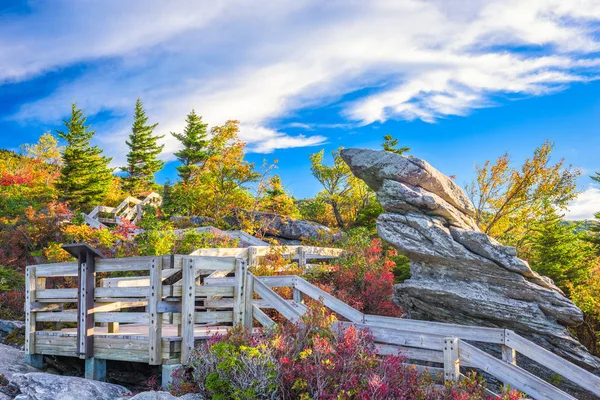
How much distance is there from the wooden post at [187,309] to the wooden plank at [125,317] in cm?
70

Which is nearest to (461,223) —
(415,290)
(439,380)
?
(415,290)

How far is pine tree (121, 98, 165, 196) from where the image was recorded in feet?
128

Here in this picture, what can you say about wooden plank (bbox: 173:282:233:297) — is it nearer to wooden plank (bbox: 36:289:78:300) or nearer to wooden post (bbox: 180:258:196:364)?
wooden post (bbox: 180:258:196:364)

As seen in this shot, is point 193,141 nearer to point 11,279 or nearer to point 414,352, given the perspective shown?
point 11,279

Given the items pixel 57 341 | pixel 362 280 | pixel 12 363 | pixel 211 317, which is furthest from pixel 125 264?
pixel 362 280

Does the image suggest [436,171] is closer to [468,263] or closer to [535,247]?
[468,263]

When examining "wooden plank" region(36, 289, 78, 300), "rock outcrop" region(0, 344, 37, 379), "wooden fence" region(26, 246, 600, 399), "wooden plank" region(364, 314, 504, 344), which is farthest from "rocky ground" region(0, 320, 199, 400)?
"wooden plank" region(364, 314, 504, 344)

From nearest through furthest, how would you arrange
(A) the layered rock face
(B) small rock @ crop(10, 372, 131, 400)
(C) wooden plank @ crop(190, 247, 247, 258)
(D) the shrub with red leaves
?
(B) small rock @ crop(10, 372, 131, 400) → (A) the layered rock face → (C) wooden plank @ crop(190, 247, 247, 258) → (D) the shrub with red leaves

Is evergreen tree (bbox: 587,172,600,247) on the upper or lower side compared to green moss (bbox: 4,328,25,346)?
upper

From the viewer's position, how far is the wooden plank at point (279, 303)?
7.83m

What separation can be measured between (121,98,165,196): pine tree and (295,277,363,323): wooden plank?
1240 inches

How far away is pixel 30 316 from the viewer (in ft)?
31.2

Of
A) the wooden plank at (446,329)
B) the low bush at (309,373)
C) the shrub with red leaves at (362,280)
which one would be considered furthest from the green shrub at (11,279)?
the wooden plank at (446,329)

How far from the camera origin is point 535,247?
15312 millimetres
